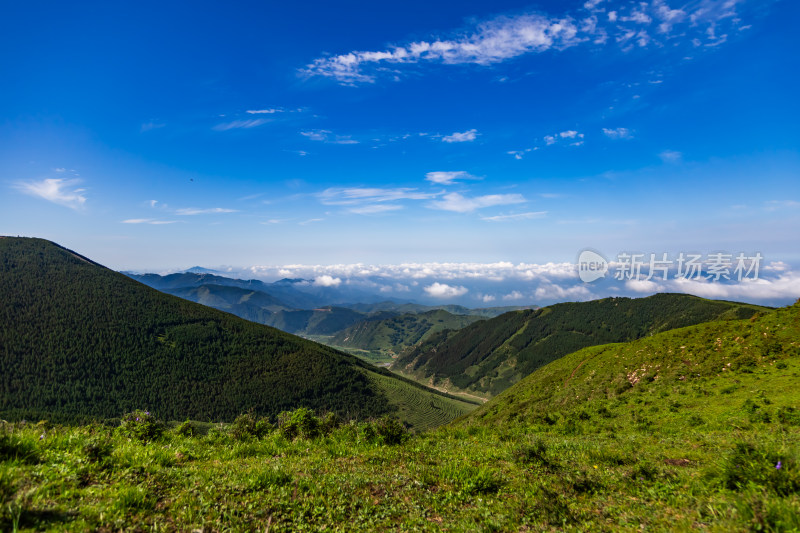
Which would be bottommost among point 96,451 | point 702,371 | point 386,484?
point 702,371

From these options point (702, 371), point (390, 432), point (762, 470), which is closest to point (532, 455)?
point (762, 470)

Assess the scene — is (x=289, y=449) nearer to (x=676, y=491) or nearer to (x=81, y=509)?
(x=81, y=509)

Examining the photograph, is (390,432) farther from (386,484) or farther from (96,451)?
(96,451)

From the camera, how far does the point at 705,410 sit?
22766mm

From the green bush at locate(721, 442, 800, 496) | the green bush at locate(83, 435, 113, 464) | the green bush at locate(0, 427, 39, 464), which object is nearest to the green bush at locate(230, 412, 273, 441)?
the green bush at locate(83, 435, 113, 464)

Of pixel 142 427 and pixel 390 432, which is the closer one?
pixel 142 427

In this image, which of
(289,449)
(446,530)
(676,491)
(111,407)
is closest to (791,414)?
(676,491)

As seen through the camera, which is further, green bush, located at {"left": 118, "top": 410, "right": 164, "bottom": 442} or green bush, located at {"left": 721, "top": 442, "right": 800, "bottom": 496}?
green bush, located at {"left": 118, "top": 410, "right": 164, "bottom": 442}

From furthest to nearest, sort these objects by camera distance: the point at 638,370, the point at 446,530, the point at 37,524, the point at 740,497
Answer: the point at 638,370, the point at 446,530, the point at 740,497, the point at 37,524

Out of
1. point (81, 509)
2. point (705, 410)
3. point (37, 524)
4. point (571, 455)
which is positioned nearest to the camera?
point (37, 524)

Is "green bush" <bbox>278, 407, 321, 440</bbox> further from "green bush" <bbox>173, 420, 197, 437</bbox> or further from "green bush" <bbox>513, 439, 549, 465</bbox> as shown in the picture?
"green bush" <bbox>513, 439, 549, 465</bbox>

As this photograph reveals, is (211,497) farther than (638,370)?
No

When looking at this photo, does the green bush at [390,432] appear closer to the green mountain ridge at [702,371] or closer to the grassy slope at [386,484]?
the grassy slope at [386,484]

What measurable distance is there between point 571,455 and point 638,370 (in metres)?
40.6
